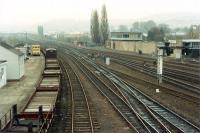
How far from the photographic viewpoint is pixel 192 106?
24672mm

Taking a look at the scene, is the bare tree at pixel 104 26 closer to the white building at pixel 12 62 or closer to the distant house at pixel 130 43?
the distant house at pixel 130 43

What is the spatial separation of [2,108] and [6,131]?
33.1 feet

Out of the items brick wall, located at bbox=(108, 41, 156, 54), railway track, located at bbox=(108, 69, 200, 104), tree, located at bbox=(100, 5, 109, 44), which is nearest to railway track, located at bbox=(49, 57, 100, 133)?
railway track, located at bbox=(108, 69, 200, 104)

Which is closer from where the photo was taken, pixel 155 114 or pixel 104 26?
pixel 155 114

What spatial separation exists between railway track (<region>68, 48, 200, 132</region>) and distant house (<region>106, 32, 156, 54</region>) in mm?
56100

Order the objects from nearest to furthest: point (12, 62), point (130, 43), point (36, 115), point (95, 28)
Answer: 1. point (36, 115)
2. point (12, 62)
3. point (130, 43)
4. point (95, 28)

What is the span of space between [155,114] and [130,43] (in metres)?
80.0

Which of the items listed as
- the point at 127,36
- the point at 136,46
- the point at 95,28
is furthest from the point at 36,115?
the point at 95,28

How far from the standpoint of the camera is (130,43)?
10144cm

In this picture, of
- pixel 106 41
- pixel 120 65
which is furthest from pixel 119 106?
pixel 106 41

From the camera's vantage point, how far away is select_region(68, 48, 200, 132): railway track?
735 inches

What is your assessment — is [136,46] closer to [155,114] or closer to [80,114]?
[155,114]

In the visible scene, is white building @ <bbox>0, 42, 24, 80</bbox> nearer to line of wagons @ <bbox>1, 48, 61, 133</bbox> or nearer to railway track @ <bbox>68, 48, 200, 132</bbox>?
line of wagons @ <bbox>1, 48, 61, 133</bbox>

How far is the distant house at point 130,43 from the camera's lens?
290 ft
